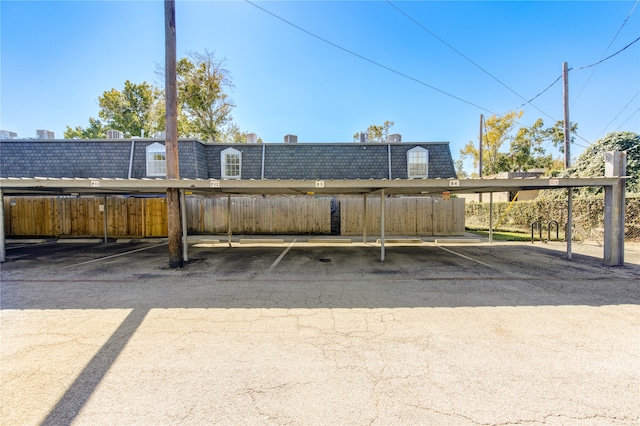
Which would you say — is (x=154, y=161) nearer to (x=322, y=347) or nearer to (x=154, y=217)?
(x=154, y=217)

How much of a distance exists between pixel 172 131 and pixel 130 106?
23.0 m

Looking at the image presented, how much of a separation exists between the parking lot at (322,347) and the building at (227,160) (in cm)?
806

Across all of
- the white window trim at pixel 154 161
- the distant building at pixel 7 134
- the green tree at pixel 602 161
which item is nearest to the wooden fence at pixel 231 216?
the white window trim at pixel 154 161

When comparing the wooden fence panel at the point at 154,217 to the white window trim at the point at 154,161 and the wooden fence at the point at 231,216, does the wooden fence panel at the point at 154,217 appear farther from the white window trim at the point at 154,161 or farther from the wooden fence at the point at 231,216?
the white window trim at the point at 154,161

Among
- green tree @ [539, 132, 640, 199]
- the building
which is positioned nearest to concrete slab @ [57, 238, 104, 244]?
the building

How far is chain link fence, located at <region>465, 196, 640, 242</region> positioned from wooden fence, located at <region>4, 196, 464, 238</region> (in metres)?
4.56

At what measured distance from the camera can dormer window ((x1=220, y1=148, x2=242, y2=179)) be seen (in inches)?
575

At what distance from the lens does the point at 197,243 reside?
1198 cm

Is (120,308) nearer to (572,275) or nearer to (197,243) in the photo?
(197,243)

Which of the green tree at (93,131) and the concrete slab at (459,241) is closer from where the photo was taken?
the concrete slab at (459,241)

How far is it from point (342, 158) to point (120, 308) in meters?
11.5

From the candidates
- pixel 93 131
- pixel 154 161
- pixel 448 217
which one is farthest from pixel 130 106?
pixel 448 217

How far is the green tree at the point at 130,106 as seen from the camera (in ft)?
82.2

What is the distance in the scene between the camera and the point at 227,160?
14.7 meters
